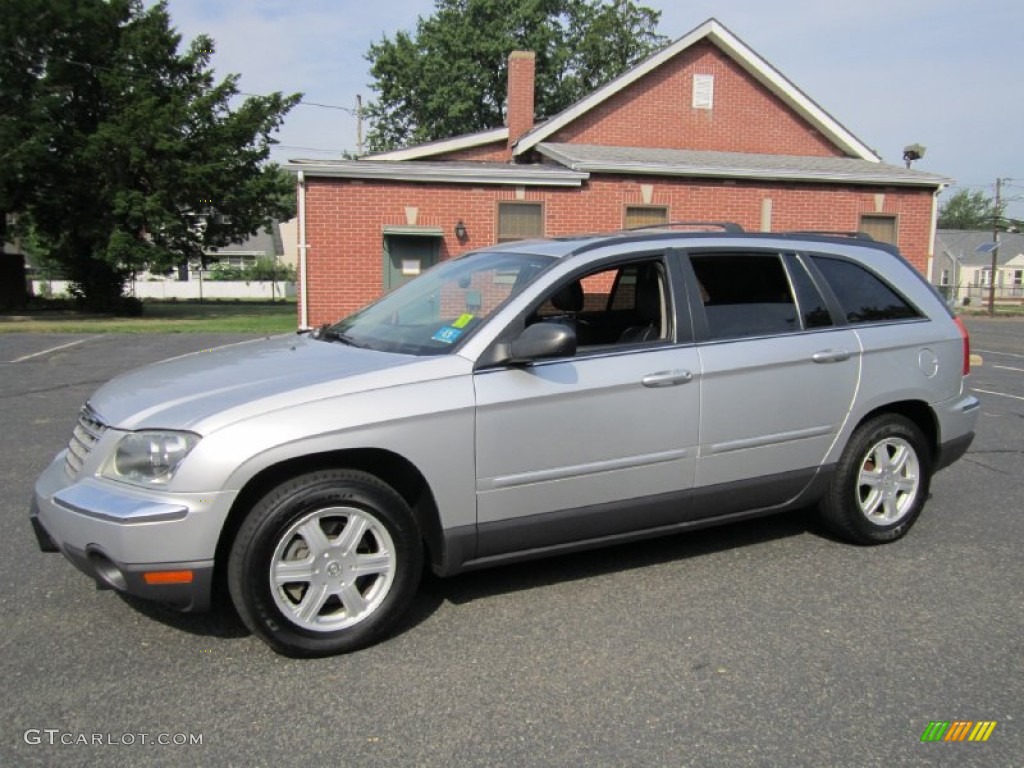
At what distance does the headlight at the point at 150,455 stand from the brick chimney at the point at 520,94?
18.1 metres

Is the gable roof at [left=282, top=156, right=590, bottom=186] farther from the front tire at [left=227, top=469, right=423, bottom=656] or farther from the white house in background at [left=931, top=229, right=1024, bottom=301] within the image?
the white house in background at [left=931, top=229, right=1024, bottom=301]

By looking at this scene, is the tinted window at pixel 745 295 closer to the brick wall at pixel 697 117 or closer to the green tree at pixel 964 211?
the brick wall at pixel 697 117

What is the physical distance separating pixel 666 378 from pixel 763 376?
23.5 inches

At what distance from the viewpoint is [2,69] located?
2341 cm

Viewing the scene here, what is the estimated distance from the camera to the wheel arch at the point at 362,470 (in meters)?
3.22

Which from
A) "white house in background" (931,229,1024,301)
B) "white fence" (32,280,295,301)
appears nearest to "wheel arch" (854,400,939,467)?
"white fence" (32,280,295,301)

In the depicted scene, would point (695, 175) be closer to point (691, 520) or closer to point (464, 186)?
point (464, 186)

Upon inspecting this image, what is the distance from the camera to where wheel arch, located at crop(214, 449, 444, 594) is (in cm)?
322

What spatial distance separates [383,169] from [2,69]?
600 inches

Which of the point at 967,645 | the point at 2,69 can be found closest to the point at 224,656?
the point at 967,645

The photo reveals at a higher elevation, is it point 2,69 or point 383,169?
point 2,69

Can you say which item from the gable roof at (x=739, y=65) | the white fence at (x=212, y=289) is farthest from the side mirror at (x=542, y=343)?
the white fence at (x=212, y=289)

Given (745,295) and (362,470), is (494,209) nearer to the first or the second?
(745,295)

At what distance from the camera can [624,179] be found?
16688mm
